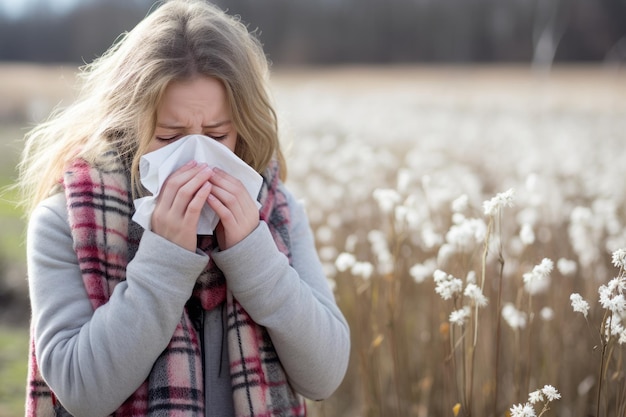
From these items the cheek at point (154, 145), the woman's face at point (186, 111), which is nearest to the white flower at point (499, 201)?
the woman's face at point (186, 111)

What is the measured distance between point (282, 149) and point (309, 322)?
70 centimetres

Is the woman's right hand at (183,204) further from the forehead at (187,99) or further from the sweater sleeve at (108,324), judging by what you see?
the forehead at (187,99)

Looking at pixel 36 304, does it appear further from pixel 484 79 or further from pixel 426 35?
pixel 426 35

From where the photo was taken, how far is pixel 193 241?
1577 millimetres

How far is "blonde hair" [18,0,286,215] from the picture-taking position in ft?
5.49

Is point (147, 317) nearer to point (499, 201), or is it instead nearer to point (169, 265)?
point (169, 265)

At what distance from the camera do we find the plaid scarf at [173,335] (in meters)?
1.60

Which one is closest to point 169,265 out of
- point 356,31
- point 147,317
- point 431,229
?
point 147,317

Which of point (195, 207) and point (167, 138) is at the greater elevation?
point (167, 138)

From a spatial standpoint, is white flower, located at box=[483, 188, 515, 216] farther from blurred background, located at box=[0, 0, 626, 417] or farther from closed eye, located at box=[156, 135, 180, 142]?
closed eye, located at box=[156, 135, 180, 142]

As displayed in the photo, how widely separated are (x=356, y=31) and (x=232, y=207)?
4458 cm

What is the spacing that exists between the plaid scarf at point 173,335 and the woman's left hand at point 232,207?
0.13 metres

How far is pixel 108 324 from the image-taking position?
1.51 meters

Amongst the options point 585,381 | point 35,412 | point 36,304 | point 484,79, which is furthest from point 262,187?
point 484,79
